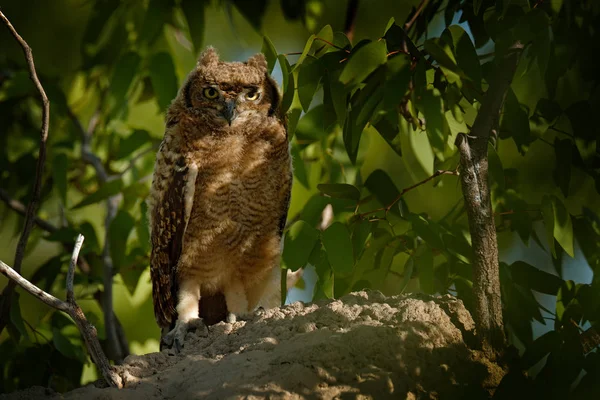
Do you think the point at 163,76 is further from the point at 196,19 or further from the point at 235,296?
the point at 235,296

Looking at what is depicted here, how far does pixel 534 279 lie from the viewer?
2.77m

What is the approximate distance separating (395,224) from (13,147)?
2.89m

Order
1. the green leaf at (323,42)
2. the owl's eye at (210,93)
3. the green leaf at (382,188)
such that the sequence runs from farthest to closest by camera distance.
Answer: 1. the owl's eye at (210,93)
2. the green leaf at (382,188)
3. the green leaf at (323,42)

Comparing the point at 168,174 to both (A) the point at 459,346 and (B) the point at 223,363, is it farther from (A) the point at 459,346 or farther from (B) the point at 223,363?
(A) the point at 459,346

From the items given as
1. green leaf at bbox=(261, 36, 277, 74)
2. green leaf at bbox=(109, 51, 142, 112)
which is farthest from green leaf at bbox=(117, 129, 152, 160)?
green leaf at bbox=(261, 36, 277, 74)

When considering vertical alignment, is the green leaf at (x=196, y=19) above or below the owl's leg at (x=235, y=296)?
above

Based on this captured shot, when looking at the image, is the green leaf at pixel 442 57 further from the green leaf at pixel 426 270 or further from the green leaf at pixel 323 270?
the green leaf at pixel 323 270

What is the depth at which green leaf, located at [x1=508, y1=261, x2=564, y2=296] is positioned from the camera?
274cm

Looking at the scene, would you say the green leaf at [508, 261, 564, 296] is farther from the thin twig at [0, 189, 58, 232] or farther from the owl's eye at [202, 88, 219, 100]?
the thin twig at [0, 189, 58, 232]

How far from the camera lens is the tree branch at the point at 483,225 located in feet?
7.95

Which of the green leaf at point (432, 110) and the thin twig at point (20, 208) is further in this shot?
the thin twig at point (20, 208)

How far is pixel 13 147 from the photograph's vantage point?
16.1ft

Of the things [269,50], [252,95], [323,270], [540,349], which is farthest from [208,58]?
[540,349]

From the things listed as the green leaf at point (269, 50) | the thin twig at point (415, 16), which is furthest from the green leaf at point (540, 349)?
the thin twig at point (415, 16)
